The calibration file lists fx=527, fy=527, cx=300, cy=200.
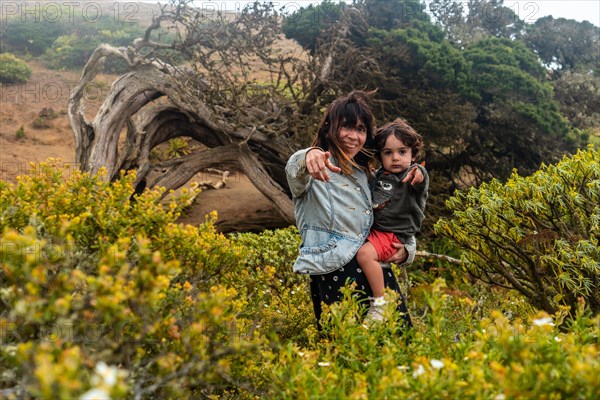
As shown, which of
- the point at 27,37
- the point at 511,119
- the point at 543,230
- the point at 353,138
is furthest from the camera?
the point at 27,37

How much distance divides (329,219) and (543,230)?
1.99 metres

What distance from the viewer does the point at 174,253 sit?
2.50 meters

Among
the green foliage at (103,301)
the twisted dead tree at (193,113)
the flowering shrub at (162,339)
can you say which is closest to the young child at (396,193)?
the flowering shrub at (162,339)

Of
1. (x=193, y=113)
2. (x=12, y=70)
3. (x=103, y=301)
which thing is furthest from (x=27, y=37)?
(x=103, y=301)

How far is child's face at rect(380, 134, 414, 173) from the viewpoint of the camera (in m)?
2.94

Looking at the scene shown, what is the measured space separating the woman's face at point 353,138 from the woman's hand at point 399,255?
56 cm

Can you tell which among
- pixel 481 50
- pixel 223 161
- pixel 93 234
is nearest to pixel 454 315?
pixel 93 234

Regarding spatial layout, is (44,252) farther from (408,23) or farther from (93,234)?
(408,23)

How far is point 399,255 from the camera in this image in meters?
2.92

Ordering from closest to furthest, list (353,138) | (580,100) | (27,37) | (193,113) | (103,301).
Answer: (103,301), (353,138), (193,113), (580,100), (27,37)

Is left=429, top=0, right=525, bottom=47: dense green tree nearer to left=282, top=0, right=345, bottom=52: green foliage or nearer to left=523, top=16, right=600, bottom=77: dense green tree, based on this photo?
left=523, top=16, right=600, bottom=77: dense green tree

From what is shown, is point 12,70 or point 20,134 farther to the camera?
point 12,70

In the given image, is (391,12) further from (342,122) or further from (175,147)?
(342,122)

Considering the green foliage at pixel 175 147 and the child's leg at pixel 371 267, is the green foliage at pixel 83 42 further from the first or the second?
the child's leg at pixel 371 267
